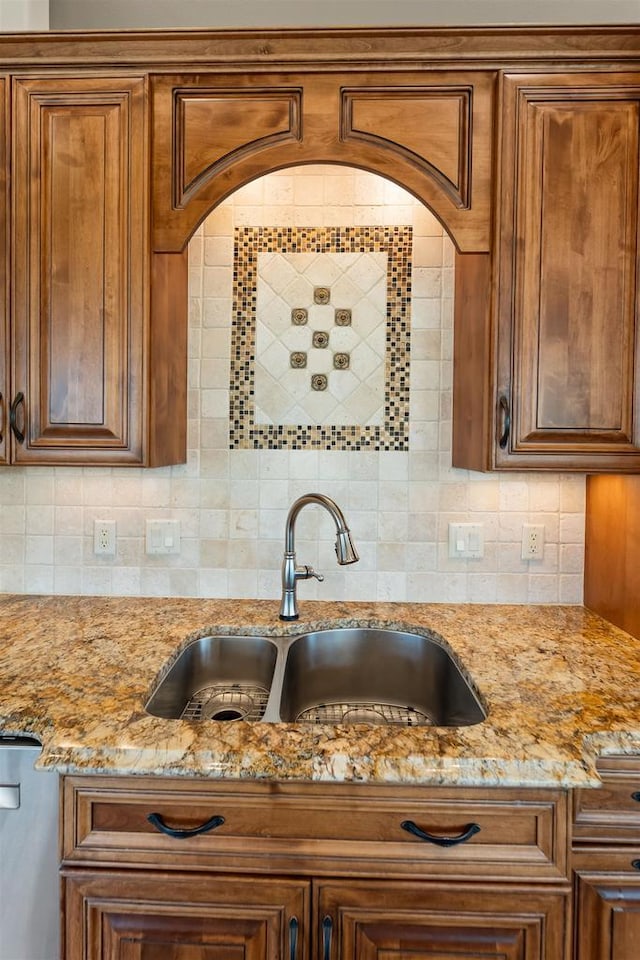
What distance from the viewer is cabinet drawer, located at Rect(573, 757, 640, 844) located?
1.12 metres

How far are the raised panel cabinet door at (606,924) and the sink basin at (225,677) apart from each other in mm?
799

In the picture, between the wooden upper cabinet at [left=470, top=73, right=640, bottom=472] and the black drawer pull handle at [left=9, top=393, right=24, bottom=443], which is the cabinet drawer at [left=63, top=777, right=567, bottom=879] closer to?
the wooden upper cabinet at [left=470, top=73, right=640, bottom=472]

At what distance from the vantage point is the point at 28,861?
43.7 inches

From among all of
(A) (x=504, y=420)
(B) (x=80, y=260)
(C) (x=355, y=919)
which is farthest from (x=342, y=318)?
(C) (x=355, y=919)

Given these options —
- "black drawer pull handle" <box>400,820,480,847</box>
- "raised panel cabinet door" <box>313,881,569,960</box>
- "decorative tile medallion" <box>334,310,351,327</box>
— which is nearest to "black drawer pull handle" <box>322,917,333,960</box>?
"raised panel cabinet door" <box>313,881,569,960</box>

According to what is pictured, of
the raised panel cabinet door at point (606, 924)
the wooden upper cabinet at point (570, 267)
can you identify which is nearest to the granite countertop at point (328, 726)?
the raised panel cabinet door at point (606, 924)

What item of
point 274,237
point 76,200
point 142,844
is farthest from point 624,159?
point 142,844

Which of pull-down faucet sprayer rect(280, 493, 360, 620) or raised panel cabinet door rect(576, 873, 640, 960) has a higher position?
pull-down faucet sprayer rect(280, 493, 360, 620)

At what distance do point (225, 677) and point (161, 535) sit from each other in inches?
20.6

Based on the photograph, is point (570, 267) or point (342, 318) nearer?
point (570, 267)

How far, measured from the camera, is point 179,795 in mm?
1072

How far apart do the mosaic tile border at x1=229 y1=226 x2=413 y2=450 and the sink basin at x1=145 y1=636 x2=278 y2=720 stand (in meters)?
0.63

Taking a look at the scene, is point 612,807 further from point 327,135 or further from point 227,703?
point 327,135

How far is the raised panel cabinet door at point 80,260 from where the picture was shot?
1536 millimetres
